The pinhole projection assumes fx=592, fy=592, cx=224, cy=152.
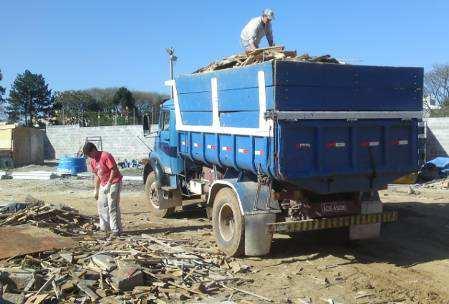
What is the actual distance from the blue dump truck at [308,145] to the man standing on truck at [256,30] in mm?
2095

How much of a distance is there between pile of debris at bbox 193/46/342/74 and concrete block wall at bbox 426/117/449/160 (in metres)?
13.9

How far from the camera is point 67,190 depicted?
68.1 ft

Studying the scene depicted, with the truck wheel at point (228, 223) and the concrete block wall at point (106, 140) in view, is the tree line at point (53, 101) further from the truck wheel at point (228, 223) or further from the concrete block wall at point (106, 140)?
the truck wheel at point (228, 223)

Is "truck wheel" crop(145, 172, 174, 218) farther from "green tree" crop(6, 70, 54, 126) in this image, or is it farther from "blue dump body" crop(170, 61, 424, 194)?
"green tree" crop(6, 70, 54, 126)

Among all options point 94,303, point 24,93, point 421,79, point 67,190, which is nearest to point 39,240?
point 94,303

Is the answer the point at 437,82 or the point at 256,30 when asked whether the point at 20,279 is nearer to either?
the point at 256,30

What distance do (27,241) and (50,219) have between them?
2448 millimetres

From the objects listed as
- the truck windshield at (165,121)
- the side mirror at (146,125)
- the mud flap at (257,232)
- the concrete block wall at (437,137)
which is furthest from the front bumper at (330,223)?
the concrete block wall at (437,137)

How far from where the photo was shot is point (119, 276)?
741 centimetres

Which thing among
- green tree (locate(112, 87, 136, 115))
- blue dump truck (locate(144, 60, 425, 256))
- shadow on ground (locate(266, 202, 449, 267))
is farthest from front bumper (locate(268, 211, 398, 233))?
green tree (locate(112, 87, 136, 115))

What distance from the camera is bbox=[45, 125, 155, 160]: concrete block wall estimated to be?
35.1m

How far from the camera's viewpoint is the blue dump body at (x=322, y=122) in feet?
27.6

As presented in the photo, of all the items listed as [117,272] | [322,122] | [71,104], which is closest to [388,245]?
[322,122]

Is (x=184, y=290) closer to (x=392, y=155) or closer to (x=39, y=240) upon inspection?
(x=39, y=240)
